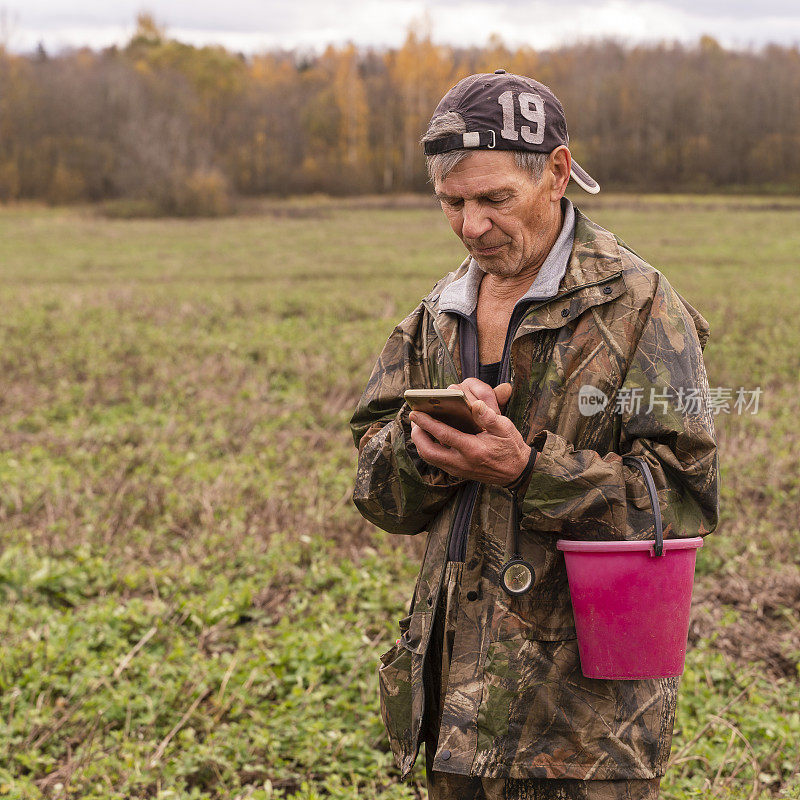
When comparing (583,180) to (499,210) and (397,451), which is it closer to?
(499,210)

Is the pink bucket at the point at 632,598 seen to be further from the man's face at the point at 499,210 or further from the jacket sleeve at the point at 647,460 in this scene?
the man's face at the point at 499,210

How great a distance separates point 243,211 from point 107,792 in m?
33.6

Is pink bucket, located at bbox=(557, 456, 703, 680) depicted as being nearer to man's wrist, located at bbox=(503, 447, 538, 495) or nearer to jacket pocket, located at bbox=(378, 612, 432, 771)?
man's wrist, located at bbox=(503, 447, 538, 495)

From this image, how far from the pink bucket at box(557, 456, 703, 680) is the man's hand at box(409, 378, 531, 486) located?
19 cm

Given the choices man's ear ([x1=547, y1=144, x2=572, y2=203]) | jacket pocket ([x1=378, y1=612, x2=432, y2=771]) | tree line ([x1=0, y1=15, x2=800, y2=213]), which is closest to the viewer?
man's ear ([x1=547, y1=144, x2=572, y2=203])

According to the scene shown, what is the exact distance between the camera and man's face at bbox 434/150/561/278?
5.31ft

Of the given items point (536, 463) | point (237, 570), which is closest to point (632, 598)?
point (536, 463)

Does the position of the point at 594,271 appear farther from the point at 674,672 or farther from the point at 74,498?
the point at 74,498

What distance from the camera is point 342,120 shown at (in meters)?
51.7

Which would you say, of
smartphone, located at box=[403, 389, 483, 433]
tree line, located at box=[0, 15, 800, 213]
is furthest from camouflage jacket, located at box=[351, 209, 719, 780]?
tree line, located at box=[0, 15, 800, 213]

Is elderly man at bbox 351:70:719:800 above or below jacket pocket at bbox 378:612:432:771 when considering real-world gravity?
above

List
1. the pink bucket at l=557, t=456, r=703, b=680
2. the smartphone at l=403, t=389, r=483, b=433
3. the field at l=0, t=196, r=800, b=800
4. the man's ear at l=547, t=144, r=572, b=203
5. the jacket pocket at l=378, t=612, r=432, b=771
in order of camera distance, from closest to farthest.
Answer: the smartphone at l=403, t=389, r=483, b=433
the pink bucket at l=557, t=456, r=703, b=680
the man's ear at l=547, t=144, r=572, b=203
the jacket pocket at l=378, t=612, r=432, b=771
the field at l=0, t=196, r=800, b=800

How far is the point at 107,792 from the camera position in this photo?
2918mm

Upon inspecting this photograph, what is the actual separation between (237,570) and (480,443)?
3.38 metres
